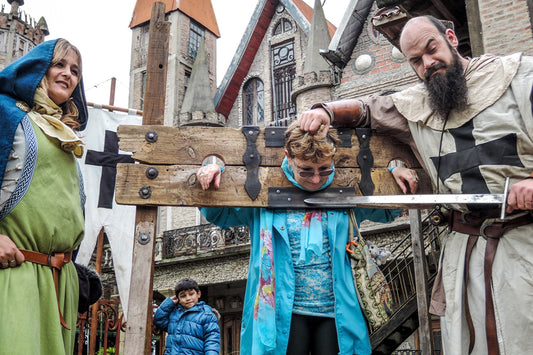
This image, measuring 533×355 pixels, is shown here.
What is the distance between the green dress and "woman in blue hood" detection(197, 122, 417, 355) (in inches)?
31.7

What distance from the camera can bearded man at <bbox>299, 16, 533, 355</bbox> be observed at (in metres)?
2.43

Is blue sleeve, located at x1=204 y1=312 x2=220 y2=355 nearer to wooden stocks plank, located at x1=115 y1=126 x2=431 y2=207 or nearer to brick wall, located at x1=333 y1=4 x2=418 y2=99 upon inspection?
wooden stocks plank, located at x1=115 y1=126 x2=431 y2=207

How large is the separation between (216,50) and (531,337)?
21.6 meters

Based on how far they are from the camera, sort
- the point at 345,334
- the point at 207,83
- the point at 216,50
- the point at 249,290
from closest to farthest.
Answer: the point at 345,334
the point at 249,290
the point at 207,83
the point at 216,50

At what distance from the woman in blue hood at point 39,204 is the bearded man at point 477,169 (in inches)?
56.7

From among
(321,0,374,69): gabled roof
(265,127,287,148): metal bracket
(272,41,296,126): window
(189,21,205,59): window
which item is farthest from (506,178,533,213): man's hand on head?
(189,21,205,59): window

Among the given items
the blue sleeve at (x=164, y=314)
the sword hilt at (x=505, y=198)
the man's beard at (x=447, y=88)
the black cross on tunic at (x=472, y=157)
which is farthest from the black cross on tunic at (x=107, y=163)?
the sword hilt at (x=505, y=198)

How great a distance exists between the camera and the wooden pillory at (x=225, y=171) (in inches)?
124

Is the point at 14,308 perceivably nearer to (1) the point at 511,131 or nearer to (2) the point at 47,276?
(2) the point at 47,276

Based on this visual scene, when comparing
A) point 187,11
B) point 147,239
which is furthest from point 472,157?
point 187,11

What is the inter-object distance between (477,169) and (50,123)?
237 cm

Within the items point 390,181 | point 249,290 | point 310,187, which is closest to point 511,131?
point 390,181

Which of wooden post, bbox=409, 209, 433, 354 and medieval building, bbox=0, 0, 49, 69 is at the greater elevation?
medieval building, bbox=0, 0, 49, 69

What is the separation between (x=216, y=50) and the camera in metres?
22.6
